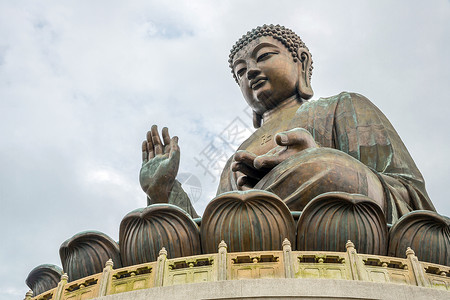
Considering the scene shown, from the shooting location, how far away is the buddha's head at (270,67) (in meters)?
9.13

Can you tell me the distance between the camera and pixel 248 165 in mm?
6918

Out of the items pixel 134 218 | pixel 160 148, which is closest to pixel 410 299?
pixel 134 218

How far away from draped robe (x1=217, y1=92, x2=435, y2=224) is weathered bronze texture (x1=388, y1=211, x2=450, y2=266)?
82 centimetres

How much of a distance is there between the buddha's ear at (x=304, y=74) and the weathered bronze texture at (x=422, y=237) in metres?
3.95

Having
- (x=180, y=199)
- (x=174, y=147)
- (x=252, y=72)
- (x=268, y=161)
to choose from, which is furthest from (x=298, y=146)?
(x=252, y=72)

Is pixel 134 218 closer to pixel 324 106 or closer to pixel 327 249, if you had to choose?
pixel 327 249

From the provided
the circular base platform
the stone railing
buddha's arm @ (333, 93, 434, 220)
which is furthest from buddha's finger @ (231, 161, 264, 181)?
the circular base platform

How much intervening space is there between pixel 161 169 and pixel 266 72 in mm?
2614

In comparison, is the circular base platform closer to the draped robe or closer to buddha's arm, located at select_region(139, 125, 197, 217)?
the draped robe

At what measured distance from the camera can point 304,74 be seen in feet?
31.5

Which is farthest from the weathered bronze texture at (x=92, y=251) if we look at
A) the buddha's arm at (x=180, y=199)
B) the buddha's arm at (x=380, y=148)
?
the buddha's arm at (x=380, y=148)

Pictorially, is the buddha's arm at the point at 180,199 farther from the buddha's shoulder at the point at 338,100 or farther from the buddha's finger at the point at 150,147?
the buddha's shoulder at the point at 338,100

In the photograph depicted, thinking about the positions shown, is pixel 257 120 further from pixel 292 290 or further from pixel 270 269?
pixel 292 290

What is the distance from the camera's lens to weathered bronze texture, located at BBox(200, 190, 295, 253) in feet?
17.8
